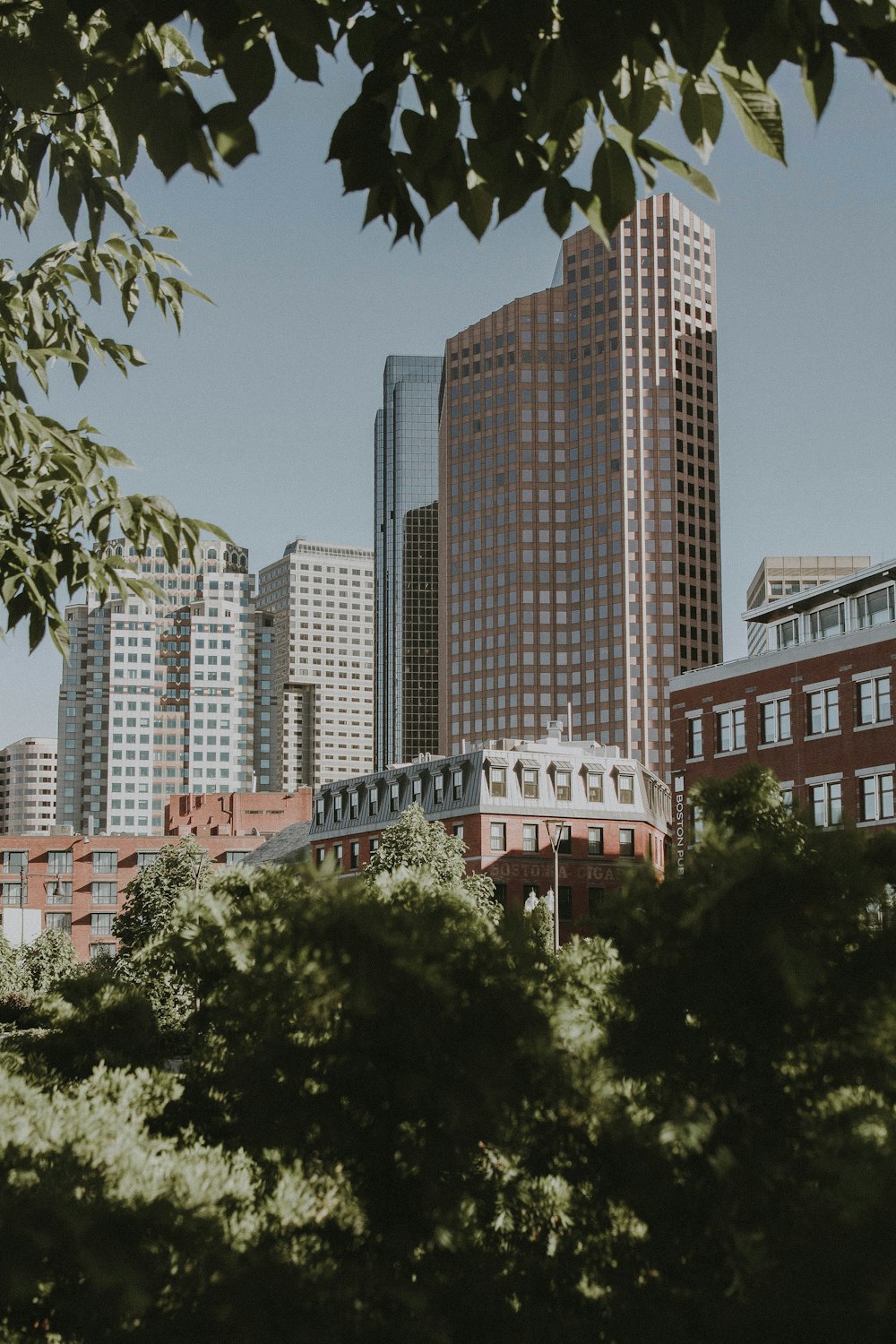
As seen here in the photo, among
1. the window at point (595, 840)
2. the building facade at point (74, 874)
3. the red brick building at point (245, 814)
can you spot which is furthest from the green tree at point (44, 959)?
the red brick building at point (245, 814)

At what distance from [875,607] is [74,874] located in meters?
78.1

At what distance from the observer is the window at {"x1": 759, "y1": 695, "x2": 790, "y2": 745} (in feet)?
183

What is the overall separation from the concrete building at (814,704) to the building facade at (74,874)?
62.4m

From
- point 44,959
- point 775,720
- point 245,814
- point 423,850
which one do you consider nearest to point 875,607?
point 775,720

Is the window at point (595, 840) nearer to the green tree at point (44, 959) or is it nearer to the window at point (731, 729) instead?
the window at point (731, 729)

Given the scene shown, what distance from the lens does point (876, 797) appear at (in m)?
51.9

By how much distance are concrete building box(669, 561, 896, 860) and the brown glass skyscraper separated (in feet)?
307

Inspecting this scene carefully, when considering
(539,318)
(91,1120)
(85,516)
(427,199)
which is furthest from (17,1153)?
(539,318)

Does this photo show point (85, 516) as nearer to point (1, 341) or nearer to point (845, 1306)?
point (1, 341)

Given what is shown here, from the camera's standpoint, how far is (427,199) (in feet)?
13.5

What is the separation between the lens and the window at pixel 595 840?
7744 centimetres

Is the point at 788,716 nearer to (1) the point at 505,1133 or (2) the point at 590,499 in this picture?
(1) the point at 505,1133

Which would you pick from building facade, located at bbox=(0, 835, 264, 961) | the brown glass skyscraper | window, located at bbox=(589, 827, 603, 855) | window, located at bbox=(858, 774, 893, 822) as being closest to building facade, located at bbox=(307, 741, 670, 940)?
window, located at bbox=(589, 827, 603, 855)

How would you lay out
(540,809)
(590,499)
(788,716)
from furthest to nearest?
1. (590,499)
2. (540,809)
3. (788,716)
